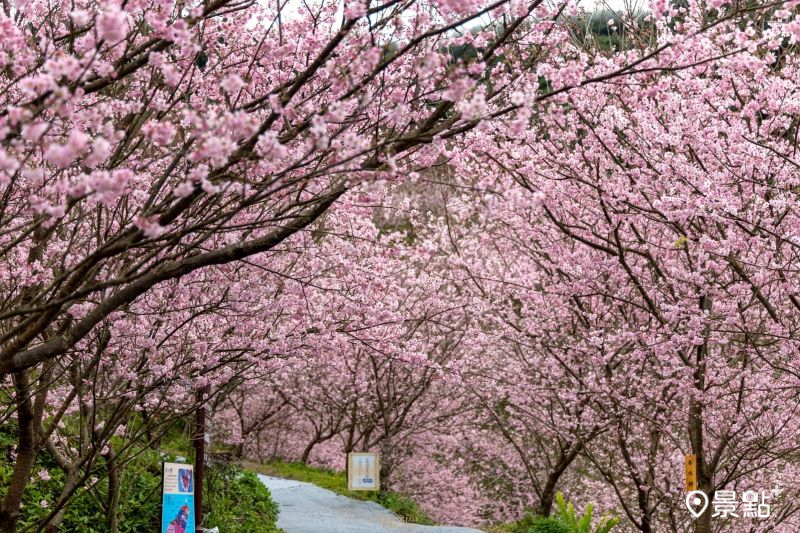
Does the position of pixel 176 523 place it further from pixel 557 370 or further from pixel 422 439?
pixel 422 439

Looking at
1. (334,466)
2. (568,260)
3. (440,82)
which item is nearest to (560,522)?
(568,260)

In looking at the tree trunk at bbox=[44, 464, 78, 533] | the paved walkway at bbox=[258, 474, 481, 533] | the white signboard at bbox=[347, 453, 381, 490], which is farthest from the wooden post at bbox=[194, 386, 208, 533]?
the white signboard at bbox=[347, 453, 381, 490]

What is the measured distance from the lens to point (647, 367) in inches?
512

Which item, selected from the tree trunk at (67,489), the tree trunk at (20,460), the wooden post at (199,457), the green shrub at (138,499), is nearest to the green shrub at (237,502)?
the green shrub at (138,499)

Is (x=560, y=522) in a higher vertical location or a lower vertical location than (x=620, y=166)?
lower

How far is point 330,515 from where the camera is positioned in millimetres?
16828

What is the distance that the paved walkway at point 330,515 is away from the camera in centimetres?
1537

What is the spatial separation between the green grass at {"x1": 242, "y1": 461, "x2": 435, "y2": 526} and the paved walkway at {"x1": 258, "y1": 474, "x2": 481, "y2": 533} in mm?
335

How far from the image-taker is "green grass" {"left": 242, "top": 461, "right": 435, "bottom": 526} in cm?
1827

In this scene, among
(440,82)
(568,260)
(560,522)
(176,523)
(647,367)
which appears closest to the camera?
(440,82)

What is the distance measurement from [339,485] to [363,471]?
4.49 m

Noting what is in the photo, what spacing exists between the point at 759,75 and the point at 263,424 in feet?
70.1

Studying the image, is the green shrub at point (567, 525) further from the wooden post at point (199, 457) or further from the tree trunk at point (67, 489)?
the tree trunk at point (67, 489)

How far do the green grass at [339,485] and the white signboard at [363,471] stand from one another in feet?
4.02
